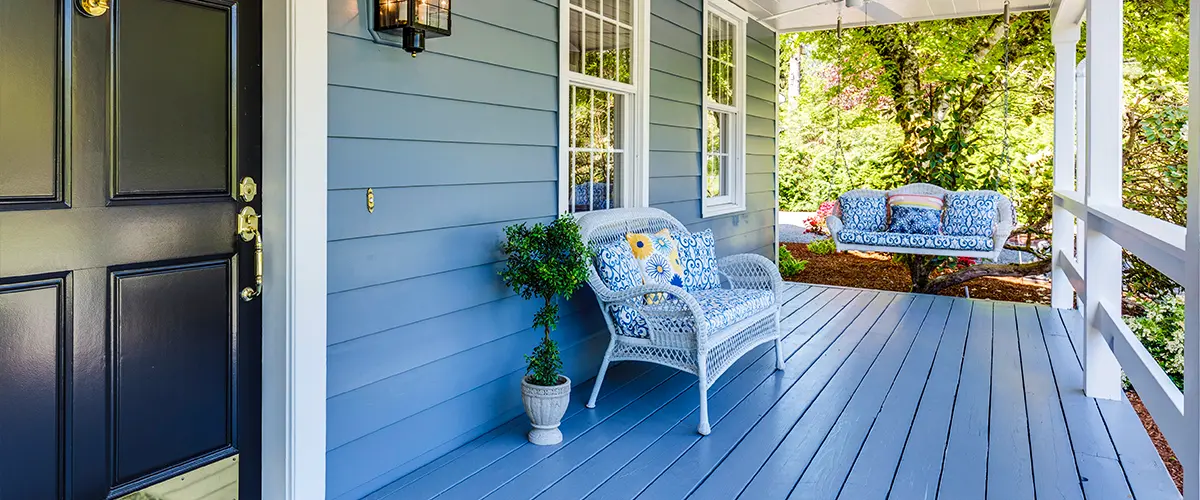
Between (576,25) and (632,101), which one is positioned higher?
(576,25)

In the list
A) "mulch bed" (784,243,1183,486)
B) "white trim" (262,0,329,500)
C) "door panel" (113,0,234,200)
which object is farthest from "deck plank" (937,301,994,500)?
"mulch bed" (784,243,1183,486)

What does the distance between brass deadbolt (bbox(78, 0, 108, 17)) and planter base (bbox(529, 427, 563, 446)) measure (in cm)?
189

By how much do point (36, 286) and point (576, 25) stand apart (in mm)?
2457

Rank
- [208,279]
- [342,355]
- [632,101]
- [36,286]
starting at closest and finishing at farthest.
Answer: [36,286] → [208,279] → [342,355] → [632,101]

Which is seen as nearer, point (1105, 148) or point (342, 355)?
point (342, 355)

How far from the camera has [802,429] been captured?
3113mm

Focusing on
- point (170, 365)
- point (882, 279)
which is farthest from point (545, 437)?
point (882, 279)

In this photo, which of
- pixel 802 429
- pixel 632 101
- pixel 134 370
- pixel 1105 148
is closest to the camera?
pixel 134 370

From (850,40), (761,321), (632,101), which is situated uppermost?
(850,40)

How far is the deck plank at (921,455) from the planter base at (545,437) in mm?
1023

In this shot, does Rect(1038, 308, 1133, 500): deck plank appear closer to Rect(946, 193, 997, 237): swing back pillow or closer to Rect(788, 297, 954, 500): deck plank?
Rect(788, 297, 954, 500): deck plank

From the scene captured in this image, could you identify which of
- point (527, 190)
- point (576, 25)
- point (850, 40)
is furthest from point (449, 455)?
point (850, 40)

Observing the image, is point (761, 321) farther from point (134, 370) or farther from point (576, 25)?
point (134, 370)

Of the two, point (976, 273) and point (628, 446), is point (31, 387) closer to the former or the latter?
point (628, 446)
